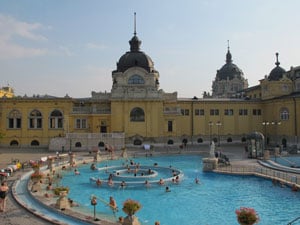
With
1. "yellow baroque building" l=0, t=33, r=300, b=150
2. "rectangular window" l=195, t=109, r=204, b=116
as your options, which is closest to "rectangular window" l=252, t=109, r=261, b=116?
"yellow baroque building" l=0, t=33, r=300, b=150

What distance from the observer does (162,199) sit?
23.7 m

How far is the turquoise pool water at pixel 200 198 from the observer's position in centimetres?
1933

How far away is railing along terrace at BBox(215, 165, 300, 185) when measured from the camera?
89.7 ft

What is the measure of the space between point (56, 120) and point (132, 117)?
1228 centimetres

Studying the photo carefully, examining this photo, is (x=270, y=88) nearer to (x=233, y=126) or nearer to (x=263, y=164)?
(x=233, y=126)

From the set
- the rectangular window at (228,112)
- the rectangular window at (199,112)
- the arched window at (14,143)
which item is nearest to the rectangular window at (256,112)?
the rectangular window at (228,112)

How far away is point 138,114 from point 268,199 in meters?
34.4

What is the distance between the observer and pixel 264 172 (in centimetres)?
3089

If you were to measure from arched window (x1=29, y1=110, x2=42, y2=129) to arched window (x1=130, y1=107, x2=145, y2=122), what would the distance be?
583 inches

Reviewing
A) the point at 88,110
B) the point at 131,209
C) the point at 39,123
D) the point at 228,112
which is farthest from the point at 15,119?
the point at 131,209

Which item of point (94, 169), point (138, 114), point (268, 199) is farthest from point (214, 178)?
point (138, 114)

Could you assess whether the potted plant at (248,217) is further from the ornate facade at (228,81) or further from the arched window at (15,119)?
the ornate facade at (228,81)

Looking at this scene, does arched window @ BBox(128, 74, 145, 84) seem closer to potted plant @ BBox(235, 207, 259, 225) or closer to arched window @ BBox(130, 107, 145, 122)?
arched window @ BBox(130, 107, 145, 122)

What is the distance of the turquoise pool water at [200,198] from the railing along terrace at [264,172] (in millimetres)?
817
